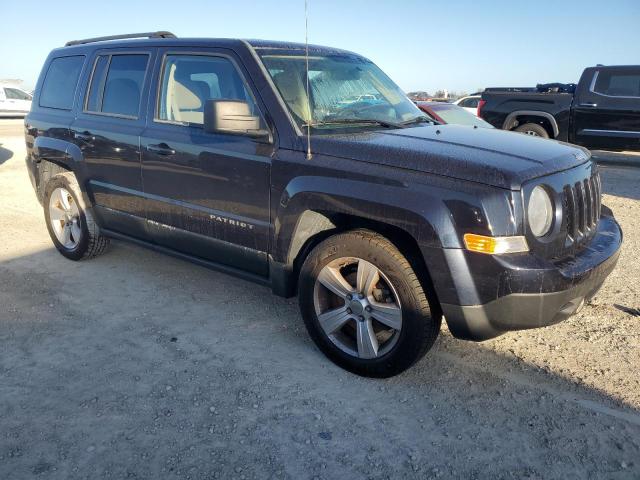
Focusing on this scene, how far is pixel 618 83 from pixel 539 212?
32.6 feet

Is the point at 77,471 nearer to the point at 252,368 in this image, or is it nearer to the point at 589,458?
the point at 252,368

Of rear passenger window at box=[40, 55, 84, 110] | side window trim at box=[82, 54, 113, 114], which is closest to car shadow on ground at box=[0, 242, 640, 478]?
side window trim at box=[82, 54, 113, 114]

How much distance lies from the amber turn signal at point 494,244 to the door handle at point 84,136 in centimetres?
322

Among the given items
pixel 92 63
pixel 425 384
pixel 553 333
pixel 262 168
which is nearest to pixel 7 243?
pixel 92 63

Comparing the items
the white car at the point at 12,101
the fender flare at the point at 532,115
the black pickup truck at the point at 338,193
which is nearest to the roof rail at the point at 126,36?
the black pickup truck at the point at 338,193

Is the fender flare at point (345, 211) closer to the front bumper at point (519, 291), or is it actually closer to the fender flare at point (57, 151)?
the front bumper at point (519, 291)

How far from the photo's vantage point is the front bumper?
259 centimetres

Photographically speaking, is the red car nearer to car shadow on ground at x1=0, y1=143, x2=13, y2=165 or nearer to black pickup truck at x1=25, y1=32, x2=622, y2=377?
black pickup truck at x1=25, y1=32, x2=622, y2=377

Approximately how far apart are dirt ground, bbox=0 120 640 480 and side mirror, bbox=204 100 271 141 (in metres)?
1.39

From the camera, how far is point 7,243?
18.8 ft

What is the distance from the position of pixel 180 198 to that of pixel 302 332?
1.27m

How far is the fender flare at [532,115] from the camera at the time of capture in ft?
36.9

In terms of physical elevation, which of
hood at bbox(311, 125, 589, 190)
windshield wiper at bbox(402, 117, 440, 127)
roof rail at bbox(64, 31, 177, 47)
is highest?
roof rail at bbox(64, 31, 177, 47)

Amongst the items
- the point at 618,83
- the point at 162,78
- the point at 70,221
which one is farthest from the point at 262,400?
the point at 618,83
